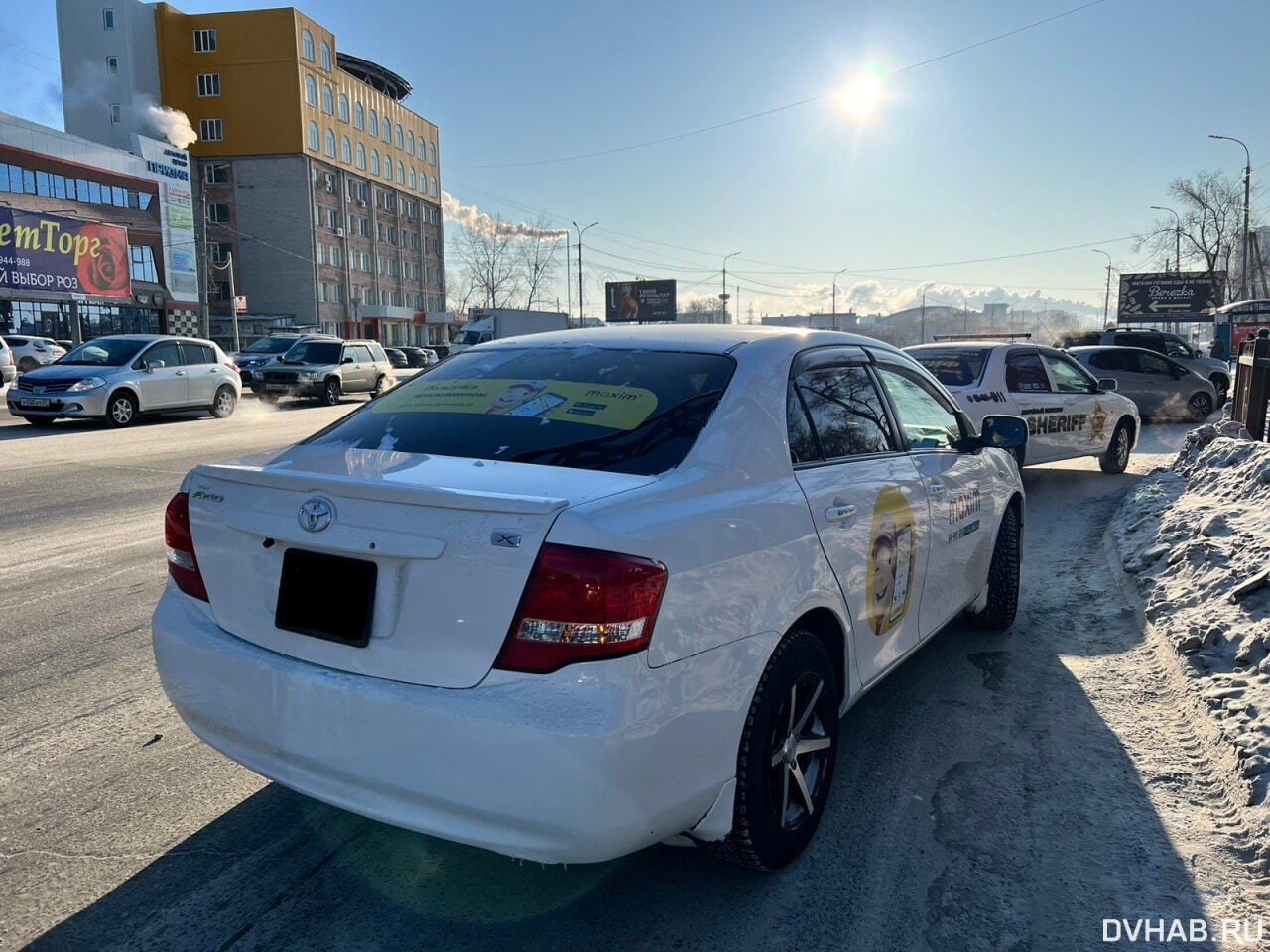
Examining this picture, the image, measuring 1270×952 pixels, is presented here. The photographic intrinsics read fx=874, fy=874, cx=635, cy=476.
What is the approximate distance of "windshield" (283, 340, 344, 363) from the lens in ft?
74.3

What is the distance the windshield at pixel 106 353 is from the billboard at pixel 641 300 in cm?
6356

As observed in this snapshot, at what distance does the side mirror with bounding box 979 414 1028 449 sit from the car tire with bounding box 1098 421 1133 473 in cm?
701

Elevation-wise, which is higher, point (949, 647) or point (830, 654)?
point (830, 654)

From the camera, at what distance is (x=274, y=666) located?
93.3 inches

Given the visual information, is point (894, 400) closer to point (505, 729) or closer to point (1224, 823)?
point (1224, 823)

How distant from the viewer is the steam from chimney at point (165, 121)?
2389 inches

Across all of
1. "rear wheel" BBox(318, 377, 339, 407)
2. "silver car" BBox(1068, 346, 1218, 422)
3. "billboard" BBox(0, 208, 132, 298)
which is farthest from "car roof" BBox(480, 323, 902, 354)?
"billboard" BBox(0, 208, 132, 298)

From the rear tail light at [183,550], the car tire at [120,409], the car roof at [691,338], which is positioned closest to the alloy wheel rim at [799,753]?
the car roof at [691,338]

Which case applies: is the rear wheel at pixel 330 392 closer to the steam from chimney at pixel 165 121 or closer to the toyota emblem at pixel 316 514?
the toyota emblem at pixel 316 514

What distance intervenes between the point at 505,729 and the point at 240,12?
77.7m

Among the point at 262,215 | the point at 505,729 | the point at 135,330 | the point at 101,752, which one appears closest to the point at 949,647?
the point at 505,729

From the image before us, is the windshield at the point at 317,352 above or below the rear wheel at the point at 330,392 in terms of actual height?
above

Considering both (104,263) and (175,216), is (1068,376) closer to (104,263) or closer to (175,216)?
(104,263)

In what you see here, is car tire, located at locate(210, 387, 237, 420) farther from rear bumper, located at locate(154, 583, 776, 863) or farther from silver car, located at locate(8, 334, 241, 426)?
rear bumper, located at locate(154, 583, 776, 863)
